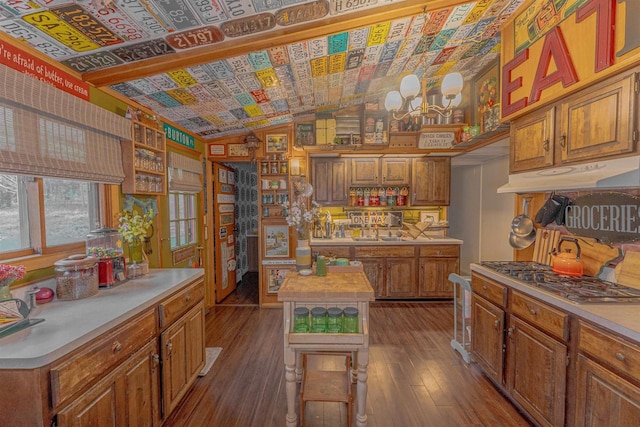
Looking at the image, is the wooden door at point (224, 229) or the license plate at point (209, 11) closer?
the license plate at point (209, 11)

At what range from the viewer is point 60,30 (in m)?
1.52

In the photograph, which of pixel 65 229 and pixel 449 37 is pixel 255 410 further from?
pixel 449 37

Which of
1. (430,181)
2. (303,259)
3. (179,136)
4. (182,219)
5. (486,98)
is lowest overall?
(303,259)

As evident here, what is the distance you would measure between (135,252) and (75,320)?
1358 mm

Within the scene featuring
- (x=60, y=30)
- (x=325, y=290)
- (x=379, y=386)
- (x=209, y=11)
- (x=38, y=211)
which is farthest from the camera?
(x=379, y=386)

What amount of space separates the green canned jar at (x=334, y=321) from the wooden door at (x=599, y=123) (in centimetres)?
185

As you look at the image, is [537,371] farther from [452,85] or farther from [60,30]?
[60,30]

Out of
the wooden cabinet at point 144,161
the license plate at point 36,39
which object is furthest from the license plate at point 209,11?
the wooden cabinet at point 144,161

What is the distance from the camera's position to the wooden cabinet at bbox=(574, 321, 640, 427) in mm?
1271

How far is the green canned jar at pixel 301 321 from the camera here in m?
1.87

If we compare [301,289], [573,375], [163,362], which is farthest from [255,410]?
[573,375]

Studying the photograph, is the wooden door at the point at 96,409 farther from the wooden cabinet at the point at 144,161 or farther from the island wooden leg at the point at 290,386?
the wooden cabinet at the point at 144,161

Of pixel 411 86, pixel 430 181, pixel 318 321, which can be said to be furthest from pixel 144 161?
pixel 430 181

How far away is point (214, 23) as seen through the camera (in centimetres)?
174
